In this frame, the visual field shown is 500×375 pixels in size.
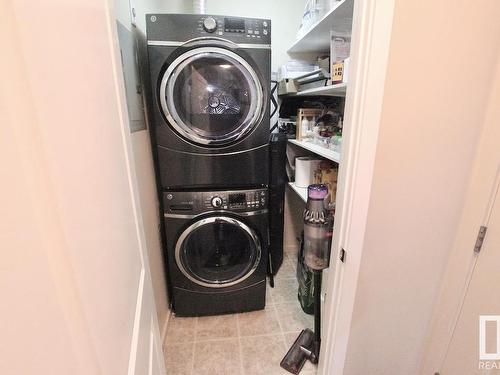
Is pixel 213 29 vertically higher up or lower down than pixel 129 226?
higher up

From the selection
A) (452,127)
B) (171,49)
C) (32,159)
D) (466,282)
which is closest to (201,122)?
(171,49)

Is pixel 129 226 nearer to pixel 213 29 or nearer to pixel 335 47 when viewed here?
pixel 213 29

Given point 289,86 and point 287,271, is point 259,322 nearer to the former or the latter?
point 287,271

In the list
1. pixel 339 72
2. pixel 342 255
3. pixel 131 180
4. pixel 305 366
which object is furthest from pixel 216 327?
pixel 339 72

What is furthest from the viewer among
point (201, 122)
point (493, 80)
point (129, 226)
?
point (201, 122)

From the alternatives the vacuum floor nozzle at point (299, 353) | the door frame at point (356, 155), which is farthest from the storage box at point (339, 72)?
the vacuum floor nozzle at point (299, 353)

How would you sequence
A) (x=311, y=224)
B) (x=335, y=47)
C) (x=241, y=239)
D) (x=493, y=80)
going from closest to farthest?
(x=493, y=80) < (x=311, y=224) < (x=335, y=47) < (x=241, y=239)

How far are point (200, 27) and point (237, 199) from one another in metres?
0.97

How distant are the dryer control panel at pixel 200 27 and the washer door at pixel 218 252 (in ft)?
3.40

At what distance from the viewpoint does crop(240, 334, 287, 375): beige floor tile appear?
1.50m

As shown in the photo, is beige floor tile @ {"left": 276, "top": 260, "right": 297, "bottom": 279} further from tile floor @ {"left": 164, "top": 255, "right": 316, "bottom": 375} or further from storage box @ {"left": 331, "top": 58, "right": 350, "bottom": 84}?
storage box @ {"left": 331, "top": 58, "right": 350, "bottom": 84}

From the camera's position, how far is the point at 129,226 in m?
0.70

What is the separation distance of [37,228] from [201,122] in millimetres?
1319

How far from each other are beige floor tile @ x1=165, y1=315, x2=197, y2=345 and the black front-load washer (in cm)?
5
